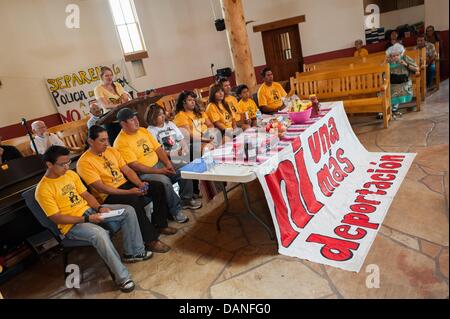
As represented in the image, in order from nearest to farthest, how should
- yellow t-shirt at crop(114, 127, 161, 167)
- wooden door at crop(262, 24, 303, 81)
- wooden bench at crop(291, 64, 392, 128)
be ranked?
yellow t-shirt at crop(114, 127, 161, 167), wooden bench at crop(291, 64, 392, 128), wooden door at crop(262, 24, 303, 81)

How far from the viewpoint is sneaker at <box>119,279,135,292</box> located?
243 centimetres

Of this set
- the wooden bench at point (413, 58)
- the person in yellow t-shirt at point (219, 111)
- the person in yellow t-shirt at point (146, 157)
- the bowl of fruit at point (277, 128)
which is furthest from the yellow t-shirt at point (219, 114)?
the wooden bench at point (413, 58)

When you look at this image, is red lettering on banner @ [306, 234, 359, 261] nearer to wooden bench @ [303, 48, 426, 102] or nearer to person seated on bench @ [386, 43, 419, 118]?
person seated on bench @ [386, 43, 419, 118]

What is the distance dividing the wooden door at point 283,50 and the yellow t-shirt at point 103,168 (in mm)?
6846

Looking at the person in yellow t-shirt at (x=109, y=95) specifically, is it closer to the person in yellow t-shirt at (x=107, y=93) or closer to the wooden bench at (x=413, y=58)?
the person in yellow t-shirt at (x=107, y=93)

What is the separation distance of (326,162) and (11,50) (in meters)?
6.48

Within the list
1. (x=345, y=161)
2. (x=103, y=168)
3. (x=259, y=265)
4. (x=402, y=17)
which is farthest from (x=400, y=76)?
(x=402, y=17)

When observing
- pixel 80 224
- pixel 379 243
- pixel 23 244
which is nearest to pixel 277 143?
pixel 379 243

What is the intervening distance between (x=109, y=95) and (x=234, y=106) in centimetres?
188

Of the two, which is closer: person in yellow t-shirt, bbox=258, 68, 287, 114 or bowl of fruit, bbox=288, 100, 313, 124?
bowl of fruit, bbox=288, 100, 313, 124

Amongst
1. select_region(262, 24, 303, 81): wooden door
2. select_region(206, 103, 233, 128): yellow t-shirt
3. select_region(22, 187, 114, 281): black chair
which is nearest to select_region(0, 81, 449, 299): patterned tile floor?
select_region(22, 187, 114, 281): black chair

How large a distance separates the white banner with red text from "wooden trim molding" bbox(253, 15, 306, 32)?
219 inches

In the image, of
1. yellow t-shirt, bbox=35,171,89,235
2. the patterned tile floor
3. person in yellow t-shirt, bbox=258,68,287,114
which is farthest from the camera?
person in yellow t-shirt, bbox=258,68,287,114

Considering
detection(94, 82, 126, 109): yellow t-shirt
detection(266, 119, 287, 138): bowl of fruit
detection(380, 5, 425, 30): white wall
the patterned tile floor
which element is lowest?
the patterned tile floor
